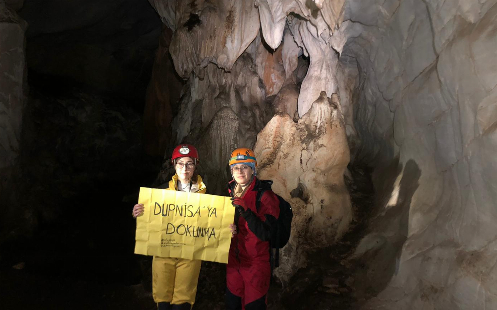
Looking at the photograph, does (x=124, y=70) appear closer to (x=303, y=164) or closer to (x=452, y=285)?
(x=303, y=164)

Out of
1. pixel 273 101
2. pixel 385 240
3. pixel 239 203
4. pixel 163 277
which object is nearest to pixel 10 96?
pixel 273 101

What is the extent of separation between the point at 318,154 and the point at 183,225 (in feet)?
7.98

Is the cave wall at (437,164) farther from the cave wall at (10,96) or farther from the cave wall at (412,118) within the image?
the cave wall at (10,96)

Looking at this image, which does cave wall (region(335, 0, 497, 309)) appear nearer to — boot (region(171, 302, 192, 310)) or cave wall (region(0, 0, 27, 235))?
boot (region(171, 302, 192, 310))

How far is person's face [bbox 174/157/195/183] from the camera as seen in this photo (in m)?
2.44

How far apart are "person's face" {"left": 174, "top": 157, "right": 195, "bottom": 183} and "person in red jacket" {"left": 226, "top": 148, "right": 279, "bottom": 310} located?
32 cm

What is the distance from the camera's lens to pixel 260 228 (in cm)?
216

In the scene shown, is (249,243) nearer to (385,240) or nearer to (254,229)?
(254,229)

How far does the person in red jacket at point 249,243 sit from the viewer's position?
2242 millimetres

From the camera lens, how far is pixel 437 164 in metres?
3.08

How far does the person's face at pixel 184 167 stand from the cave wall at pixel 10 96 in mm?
4858

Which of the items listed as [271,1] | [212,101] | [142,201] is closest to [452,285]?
[142,201]

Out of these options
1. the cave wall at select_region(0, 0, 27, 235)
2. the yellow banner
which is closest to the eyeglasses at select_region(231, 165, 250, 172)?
the yellow banner

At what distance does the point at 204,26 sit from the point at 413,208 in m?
4.44
